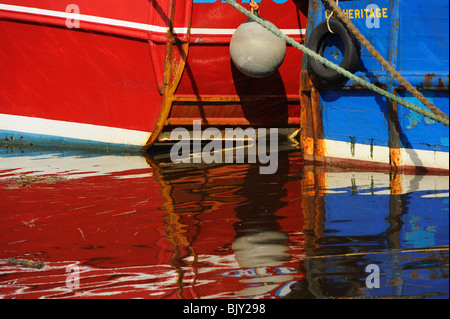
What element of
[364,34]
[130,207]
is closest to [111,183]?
[130,207]

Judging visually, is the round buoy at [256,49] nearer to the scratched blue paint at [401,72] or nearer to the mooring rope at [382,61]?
the scratched blue paint at [401,72]

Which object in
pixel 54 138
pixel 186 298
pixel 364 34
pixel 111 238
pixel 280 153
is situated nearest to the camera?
pixel 186 298

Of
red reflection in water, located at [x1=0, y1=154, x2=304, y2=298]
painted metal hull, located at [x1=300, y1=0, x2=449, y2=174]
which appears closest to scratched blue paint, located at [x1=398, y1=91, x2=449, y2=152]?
painted metal hull, located at [x1=300, y1=0, x2=449, y2=174]

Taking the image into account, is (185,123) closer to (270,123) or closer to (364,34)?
(270,123)

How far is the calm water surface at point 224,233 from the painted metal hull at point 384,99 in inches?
8.0

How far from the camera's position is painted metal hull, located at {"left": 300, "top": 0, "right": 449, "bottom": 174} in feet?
18.8

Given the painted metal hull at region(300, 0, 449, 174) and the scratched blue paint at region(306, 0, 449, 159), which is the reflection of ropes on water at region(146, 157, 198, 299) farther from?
the scratched blue paint at region(306, 0, 449, 159)

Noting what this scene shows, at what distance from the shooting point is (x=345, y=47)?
616cm

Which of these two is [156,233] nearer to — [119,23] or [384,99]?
[384,99]

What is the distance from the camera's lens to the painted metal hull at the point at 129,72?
7.46 m

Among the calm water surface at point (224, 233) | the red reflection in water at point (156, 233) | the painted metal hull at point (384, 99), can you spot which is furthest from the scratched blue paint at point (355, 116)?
the red reflection in water at point (156, 233)

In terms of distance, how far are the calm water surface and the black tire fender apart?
2.98 feet

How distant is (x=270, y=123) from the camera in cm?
804

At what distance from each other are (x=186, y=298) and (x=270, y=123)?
463cm
